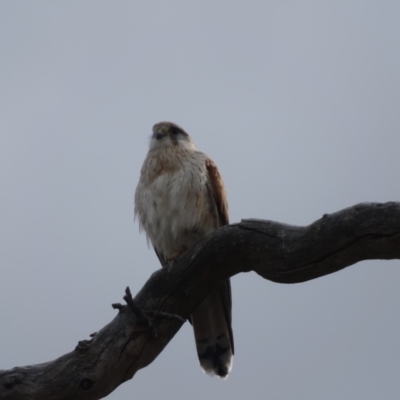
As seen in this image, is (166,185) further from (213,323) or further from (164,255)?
(213,323)

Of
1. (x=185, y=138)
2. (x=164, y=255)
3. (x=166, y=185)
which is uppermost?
(x=185, y=138)

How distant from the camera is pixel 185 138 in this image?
6.00 meters

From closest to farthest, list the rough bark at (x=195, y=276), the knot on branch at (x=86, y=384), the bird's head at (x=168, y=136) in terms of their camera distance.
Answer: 1. the rough bark at (x=195, y=276)
2. the knot on branch at (x=86, y=384)
3. the bird's head at (x=168, y=136)

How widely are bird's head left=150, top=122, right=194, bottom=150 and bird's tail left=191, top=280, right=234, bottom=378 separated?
132 centimetres

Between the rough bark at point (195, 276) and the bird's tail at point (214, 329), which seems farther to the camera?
the bird's tail at point (214, 329)

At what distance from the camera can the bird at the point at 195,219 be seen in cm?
504

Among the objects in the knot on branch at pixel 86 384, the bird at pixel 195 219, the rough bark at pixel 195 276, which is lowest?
the knot on branch at pixel 86 384

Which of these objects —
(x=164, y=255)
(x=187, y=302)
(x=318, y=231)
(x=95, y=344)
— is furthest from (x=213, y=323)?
(x=318, y=231)

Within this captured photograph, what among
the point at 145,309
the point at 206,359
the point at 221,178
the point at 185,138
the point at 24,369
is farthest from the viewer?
the point at 185,138

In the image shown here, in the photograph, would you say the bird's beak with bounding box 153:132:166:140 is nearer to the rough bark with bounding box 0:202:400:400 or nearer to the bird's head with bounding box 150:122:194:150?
the bird's head with bounding box 150:122:194:150

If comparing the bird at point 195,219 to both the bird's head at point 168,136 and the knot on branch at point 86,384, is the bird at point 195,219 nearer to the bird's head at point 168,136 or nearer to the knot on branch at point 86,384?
the bird's head at point 168,136

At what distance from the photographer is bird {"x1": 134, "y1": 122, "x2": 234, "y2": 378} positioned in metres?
5.04

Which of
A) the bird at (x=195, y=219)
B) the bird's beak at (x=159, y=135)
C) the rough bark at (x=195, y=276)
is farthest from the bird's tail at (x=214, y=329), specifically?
the bird's beak at (x=159, y=135)

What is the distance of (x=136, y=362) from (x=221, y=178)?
5.78ft
